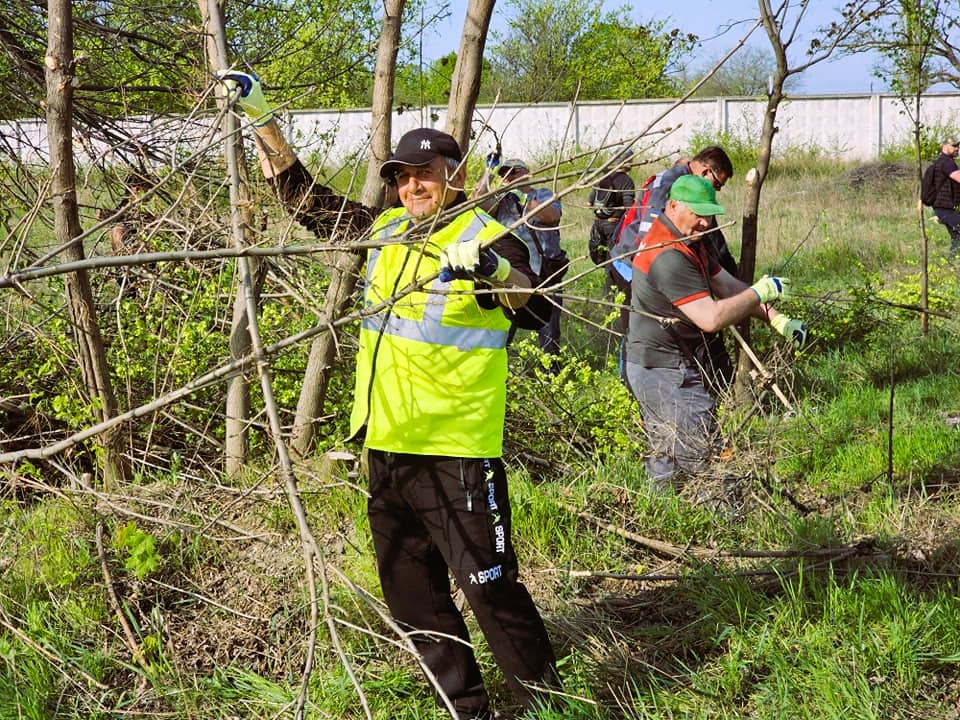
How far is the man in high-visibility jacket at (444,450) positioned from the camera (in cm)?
311

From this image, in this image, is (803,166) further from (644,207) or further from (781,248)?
(644,207)

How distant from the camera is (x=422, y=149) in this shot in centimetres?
315

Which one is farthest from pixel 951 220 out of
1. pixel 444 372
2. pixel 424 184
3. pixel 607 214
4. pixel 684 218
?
pixel 444 372

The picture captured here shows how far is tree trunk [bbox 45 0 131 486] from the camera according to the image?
421 cm

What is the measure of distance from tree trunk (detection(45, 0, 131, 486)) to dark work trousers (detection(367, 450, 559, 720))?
166 cm

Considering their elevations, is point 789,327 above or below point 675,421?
above

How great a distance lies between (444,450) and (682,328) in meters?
2.10

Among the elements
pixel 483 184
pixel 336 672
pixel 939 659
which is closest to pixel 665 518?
pixel 939 659

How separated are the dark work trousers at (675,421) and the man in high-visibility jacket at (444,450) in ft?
5.53

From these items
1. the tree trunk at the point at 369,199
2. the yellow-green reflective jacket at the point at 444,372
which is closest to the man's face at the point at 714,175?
the tree trunk at the point at 369,199

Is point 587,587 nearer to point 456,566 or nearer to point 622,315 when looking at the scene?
point 456,566

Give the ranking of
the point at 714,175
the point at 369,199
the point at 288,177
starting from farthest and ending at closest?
the point at 714,175, the point at 369,199, the point at 288,177

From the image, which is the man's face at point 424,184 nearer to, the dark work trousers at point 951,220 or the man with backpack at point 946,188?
the dark work trousers at point 951,220

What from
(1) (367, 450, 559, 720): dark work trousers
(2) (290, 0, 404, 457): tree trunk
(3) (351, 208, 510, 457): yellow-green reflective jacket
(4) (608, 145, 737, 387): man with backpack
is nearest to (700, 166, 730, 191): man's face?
(4) (608, 145, 737, 387): man with backpack
